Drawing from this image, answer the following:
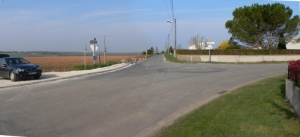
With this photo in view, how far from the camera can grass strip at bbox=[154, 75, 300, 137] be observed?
4.86m

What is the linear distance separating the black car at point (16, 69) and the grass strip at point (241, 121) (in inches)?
466

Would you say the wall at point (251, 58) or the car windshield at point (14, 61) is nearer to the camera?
the car windshield at point (14, 61)

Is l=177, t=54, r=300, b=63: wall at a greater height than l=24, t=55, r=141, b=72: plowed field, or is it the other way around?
l=177, t=54, r=300, b=63: wall

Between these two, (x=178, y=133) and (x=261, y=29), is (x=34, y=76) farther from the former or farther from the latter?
(x=261, y=29)

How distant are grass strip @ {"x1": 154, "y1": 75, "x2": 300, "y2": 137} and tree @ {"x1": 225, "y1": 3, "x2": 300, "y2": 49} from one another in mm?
32802

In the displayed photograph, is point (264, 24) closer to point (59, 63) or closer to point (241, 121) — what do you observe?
point (241, 121)

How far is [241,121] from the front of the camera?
5.48 metres

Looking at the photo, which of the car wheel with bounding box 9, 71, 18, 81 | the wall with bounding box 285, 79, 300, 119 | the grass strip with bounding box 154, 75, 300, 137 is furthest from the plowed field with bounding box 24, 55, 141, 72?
the wall with bounding box 285, 79, 300, 119

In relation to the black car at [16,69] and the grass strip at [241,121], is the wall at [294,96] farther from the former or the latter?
the black car at [16,69]

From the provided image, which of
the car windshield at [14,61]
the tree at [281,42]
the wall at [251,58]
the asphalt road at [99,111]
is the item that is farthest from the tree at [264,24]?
the asphalt road at [99,111]

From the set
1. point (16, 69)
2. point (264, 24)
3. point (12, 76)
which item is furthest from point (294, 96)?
point (264, 24)

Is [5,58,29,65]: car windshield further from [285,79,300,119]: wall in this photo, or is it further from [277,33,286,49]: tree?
[277,33,286,49]: tree

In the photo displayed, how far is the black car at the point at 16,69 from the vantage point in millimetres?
15422

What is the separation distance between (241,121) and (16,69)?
13675 millimetres
